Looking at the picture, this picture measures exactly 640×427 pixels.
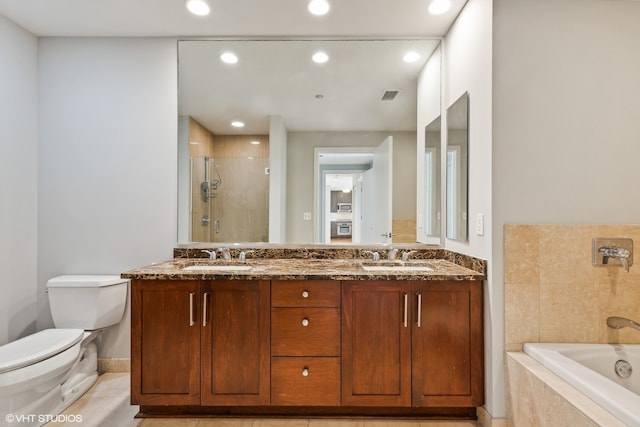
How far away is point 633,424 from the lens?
110cm

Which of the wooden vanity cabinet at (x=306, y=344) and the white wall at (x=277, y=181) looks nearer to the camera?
the wooden vanity cabinet at (x=306, y=344)

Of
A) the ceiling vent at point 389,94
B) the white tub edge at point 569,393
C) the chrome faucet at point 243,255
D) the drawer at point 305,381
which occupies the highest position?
the ceiling vent at point 389,94

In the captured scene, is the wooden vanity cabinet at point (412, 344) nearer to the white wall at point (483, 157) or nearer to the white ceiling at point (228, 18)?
the white wall at point (483, 157)

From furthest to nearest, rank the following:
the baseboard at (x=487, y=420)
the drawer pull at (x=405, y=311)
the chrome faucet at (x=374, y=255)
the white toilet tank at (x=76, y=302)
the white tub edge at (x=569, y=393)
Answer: the chrome faucet at (x=374, y=255), the white toilet tank at (x=76, y=302), the drawer pull at (x=405, y=311), the baseboard at (x=487, y=420), the white tub edge at (x=569, y=393)

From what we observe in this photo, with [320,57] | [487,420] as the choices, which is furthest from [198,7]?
[487,420]

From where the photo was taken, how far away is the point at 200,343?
1873 mm

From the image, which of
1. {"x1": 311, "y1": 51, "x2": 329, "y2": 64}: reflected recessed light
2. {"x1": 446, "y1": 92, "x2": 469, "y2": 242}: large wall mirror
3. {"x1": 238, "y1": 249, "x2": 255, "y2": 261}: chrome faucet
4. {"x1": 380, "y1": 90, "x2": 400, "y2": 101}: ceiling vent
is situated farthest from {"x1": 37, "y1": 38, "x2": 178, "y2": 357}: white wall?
{"x1": 446, "y1": 92, "x2": 469, "y2": 242}: large wall mirror

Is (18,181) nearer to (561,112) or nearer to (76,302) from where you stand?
(76,302)

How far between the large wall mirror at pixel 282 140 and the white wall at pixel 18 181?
1.05 m

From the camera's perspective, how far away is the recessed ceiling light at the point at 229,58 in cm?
245

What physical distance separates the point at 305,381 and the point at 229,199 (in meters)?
1.36

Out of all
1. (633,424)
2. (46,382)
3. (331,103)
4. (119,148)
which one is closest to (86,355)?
(46,382)

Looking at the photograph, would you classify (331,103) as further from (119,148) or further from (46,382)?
(46,382)

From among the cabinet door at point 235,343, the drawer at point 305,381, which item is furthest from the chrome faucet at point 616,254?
the cabinet door at point 235,343
